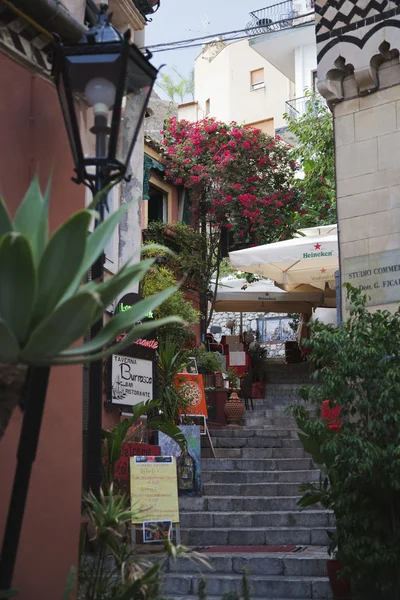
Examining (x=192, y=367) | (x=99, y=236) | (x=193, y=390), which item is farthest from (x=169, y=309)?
(x=99, y=236)

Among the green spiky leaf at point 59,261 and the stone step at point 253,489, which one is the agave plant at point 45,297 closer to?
the green spiky leaf at point 59,261

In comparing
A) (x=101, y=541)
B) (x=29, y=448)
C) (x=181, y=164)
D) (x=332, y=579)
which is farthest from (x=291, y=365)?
(x=29, y=448)

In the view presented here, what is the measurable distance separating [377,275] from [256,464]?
13.1ft

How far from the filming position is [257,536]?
9.81 meters

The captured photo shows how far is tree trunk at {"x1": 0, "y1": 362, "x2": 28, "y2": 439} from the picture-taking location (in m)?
3.72

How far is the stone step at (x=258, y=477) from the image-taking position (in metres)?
11.5

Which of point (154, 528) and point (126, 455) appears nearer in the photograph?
point (154, 528)

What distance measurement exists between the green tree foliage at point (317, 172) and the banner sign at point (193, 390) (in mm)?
8260

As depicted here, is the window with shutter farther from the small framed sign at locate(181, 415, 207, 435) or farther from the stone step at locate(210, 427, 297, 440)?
the small framed sign at locate(181, 415, 207, 435)

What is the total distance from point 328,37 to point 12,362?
7.60 m

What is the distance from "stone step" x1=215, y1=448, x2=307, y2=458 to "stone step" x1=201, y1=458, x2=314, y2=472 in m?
0.44

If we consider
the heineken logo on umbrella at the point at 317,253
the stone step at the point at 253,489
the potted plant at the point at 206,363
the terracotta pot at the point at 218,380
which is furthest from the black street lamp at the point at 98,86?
the potted plant at the point at 206,363

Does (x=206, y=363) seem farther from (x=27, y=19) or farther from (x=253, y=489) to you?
(x=27, y=19)

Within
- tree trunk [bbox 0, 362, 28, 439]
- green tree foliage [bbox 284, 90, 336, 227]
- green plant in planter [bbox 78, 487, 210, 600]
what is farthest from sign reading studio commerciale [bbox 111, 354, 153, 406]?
green tree foliage [bbox 284, 90, 336, 227]
